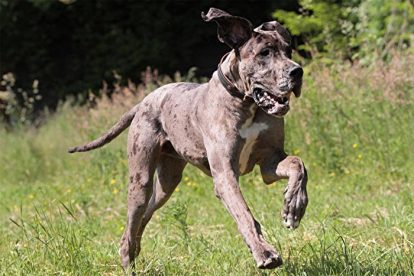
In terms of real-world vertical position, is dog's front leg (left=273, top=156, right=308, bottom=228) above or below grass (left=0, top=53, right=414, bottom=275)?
above

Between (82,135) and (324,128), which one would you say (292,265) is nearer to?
(324,128)

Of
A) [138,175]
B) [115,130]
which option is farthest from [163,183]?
[115,130]

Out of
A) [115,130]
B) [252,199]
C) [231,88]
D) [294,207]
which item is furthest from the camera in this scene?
[252,199]

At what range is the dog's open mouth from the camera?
14.2 feet

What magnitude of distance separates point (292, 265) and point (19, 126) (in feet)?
32.4

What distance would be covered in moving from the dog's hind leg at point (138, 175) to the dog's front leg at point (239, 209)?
0.82 metres

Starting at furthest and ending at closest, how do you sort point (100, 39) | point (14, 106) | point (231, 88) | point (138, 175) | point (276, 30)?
point (100, 39) → point (14, 106) → point (138, 175) → point (231, 88) → point (276, 30)

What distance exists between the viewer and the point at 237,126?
15.1 ft

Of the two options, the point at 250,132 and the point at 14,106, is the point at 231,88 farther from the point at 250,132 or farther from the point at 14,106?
the point at 14,106

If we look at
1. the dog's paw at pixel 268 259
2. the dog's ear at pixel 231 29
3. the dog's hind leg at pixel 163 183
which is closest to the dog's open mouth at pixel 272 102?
the dog's ear at pixel 231 29

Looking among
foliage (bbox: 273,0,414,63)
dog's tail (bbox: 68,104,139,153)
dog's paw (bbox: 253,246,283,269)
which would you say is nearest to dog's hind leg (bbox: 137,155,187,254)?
dog's tail (bbox: 68,104,139,153)

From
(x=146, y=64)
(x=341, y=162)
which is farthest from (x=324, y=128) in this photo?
(x=146, y=64)

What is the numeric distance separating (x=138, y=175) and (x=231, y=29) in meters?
1.31

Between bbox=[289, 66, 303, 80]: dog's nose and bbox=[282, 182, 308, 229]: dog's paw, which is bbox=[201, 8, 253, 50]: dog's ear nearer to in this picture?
bbox=[289, 66, 303, 80]: dog's nose
